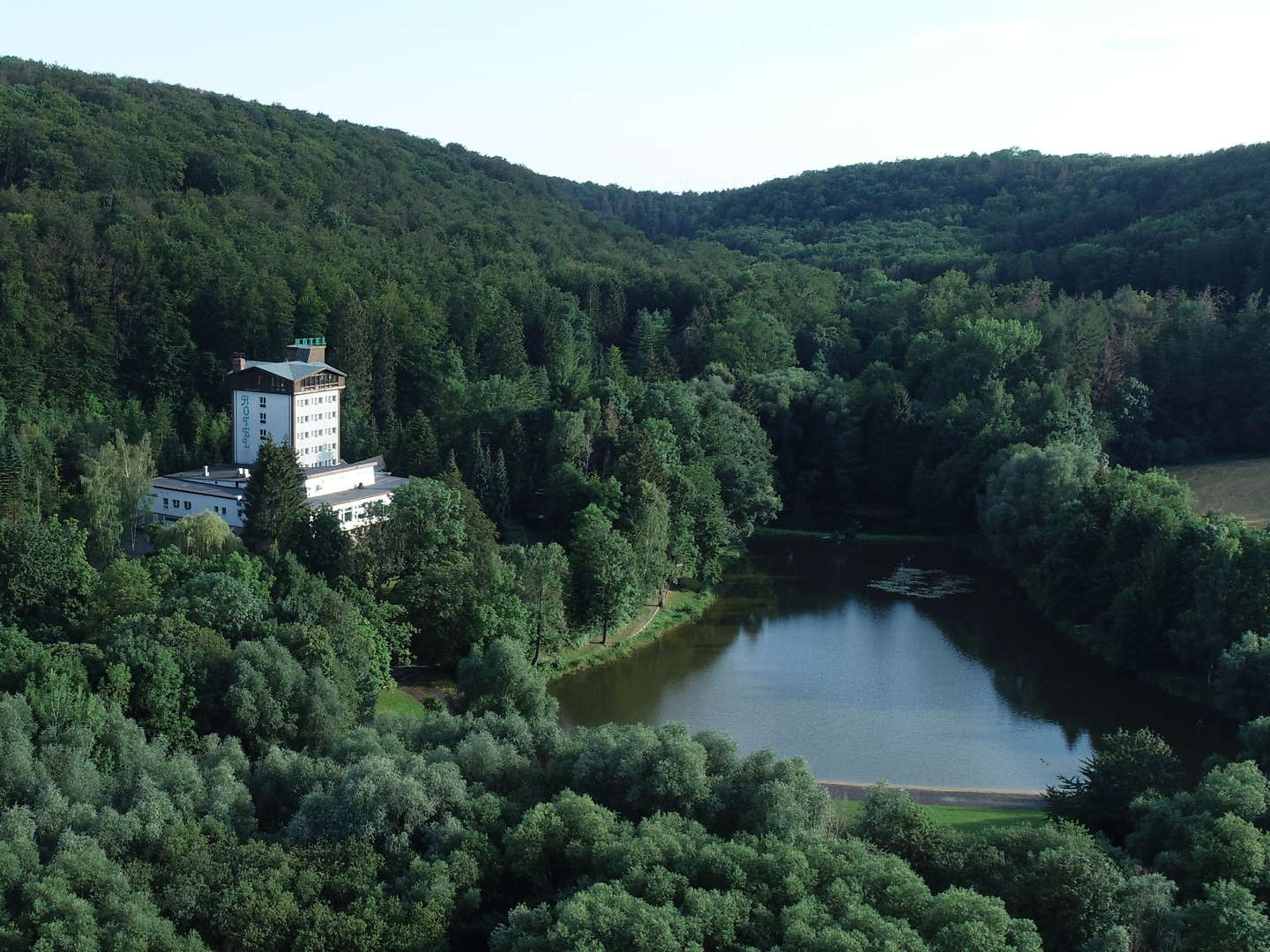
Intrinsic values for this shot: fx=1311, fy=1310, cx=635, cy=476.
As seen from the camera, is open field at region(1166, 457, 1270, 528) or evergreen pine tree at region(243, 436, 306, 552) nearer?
evergreen pine tree at region(243, 436, 306, 552)

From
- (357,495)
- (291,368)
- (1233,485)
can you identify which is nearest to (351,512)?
(357,495)

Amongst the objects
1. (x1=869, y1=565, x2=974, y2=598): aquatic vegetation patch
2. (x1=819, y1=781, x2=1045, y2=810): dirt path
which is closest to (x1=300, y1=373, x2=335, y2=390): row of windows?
(x1=869, y1=565, x2=974, y2=598): aquatic vegetation patch

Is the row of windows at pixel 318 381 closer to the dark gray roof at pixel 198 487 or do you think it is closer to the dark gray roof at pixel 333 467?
the dark gray roof at pixel 333 467

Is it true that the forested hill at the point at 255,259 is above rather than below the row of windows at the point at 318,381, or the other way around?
above

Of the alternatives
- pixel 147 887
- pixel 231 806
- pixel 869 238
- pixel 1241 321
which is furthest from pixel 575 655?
pixel 869 238

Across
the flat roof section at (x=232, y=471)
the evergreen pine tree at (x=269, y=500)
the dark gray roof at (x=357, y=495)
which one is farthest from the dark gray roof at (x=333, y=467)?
the evergreen pine tree at (x=269, y=500)

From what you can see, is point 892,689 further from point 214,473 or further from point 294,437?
point 214,473

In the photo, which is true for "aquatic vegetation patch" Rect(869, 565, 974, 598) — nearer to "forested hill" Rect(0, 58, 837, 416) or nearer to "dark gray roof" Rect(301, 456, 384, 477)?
"dark gray roof" Rect(301, 456, 384, 477)
